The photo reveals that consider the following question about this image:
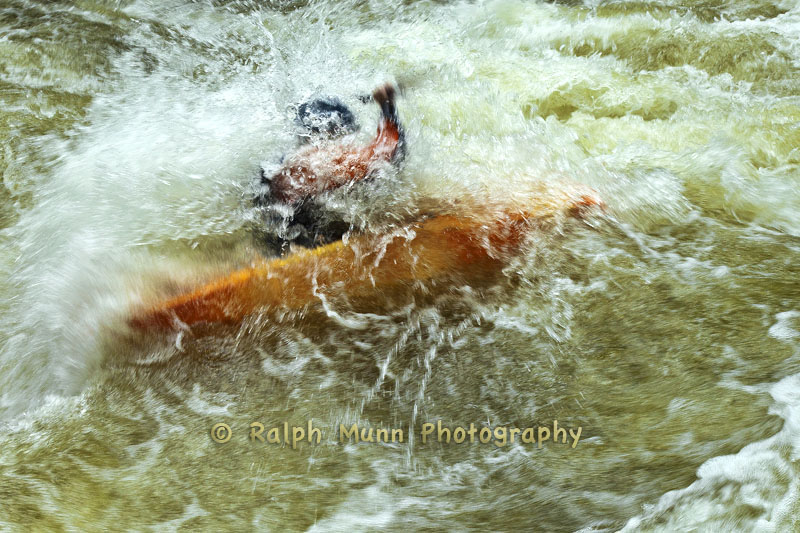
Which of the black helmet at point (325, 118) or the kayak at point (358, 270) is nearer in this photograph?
the kayak at point (358, 270)

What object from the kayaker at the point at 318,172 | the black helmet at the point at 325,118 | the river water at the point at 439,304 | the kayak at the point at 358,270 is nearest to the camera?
the river water at the point at 439,304

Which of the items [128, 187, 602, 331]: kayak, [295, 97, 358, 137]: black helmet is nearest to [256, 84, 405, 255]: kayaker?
[295, 97, 358, 137]: black helmet

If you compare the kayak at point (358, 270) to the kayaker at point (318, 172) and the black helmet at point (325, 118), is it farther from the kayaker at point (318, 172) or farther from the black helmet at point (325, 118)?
the black helmet at point (325, 118)

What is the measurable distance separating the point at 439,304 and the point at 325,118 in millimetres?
1040

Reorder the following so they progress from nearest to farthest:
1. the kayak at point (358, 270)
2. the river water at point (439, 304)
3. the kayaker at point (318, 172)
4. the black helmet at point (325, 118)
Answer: the river water at point (439, 304) → the kayak at point (358, 270) → the kayaker at point (318, 172) → the black helmet at point (325, 118)

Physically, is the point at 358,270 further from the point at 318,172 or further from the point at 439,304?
the point at 318,172

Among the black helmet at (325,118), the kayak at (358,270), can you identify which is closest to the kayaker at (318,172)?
the black helmet at (325,118)

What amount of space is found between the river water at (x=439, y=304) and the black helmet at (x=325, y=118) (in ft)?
0.36

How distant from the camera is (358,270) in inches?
79.9

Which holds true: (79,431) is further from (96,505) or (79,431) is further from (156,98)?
(156,98)

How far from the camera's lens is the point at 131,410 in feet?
5.90

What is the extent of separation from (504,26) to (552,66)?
0.49 metres

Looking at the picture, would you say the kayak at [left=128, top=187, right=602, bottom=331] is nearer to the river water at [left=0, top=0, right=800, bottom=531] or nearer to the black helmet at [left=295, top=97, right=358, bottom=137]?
the river water at [left=0, top=0, right=800, bottom=531]

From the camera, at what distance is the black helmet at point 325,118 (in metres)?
2.44
